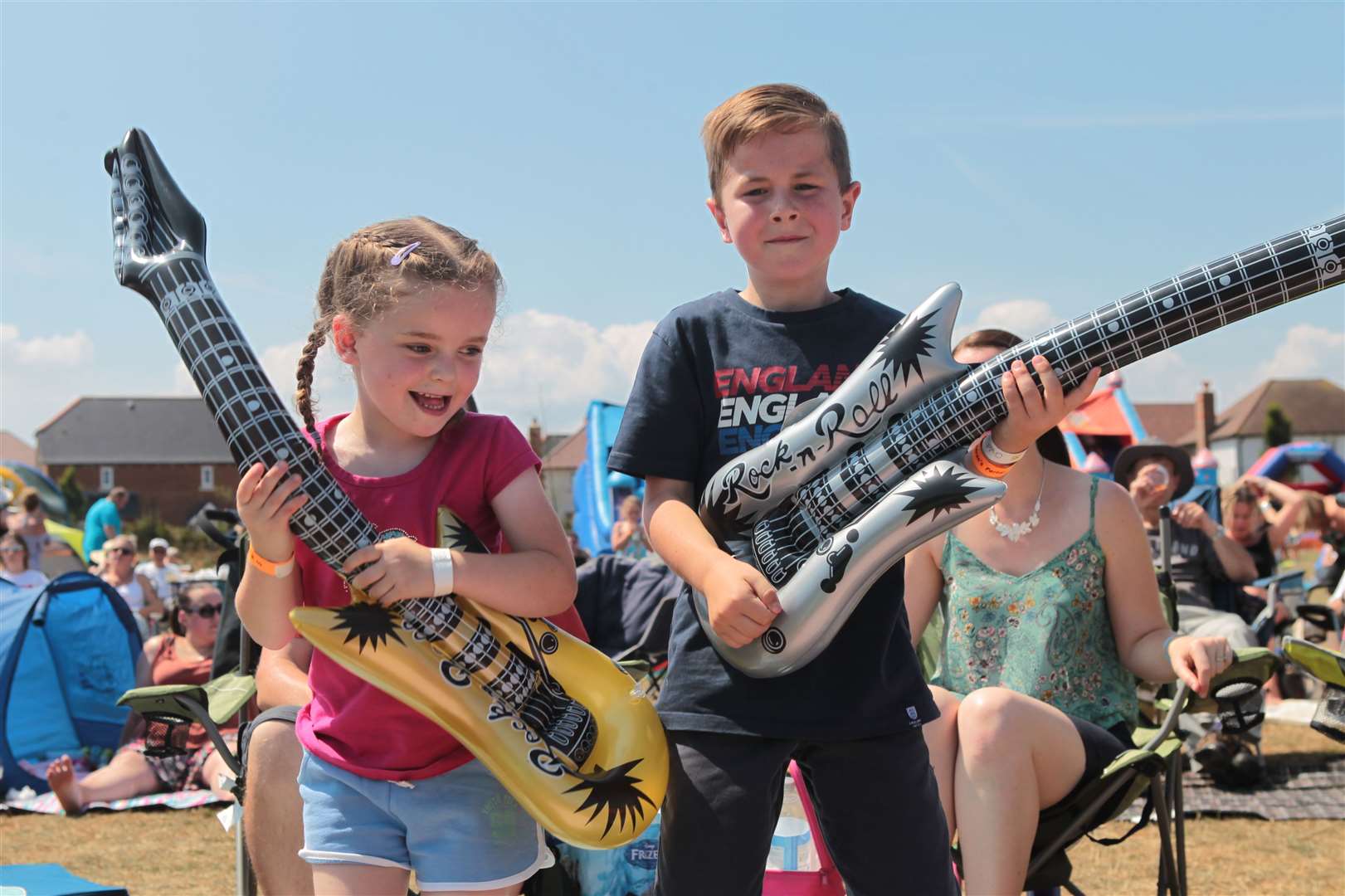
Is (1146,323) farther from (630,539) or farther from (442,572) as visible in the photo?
(630,539)

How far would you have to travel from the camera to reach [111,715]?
6.76 meters

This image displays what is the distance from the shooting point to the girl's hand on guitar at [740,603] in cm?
178

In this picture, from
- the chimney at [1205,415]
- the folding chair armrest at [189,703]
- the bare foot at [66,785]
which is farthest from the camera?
the chimney at [1205,415]

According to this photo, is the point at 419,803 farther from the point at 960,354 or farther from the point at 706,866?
the point at 960,354

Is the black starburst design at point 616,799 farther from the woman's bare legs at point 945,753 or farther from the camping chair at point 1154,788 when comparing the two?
the camping chair at point 1154,788

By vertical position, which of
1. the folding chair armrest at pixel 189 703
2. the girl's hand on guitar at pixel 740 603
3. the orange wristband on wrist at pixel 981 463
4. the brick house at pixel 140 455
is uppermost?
the orange wristband on wrist at pixel 981 463

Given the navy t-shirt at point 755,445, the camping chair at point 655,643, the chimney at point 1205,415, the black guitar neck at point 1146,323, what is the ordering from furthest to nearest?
1. the chimney at point 1205,415
2. the camping chair at point 655,643
3. the navy t-shirt at point 755,445
4. the black guitar neck at point 1146,323

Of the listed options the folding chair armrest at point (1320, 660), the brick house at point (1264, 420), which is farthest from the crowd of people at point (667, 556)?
the brick house at point (1264, 420)

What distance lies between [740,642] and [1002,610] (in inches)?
54.4

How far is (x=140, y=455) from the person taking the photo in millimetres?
60812

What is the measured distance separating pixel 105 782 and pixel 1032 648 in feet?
16.5

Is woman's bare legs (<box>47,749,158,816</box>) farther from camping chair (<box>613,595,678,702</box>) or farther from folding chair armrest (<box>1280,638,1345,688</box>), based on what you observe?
folding chair armrest (<box>1280,638,1345,688</box>)

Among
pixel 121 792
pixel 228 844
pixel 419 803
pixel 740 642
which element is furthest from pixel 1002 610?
pixel 121 792

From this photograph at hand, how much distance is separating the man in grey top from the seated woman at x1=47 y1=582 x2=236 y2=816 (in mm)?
4656
